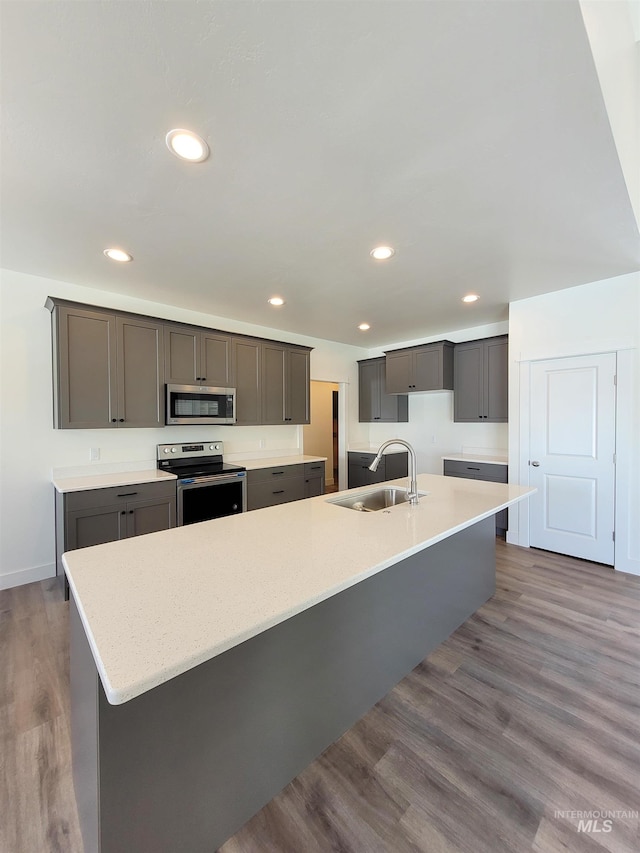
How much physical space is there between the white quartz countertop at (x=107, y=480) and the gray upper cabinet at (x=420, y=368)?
345cm

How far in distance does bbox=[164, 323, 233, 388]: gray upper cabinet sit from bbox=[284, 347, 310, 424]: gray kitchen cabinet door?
85cm

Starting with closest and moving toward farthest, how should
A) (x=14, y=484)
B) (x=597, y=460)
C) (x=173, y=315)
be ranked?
(x=14, y=484), (x=597, y=460), (x=173, y=315)

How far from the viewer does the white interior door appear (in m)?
3.22

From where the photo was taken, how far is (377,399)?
585 cm

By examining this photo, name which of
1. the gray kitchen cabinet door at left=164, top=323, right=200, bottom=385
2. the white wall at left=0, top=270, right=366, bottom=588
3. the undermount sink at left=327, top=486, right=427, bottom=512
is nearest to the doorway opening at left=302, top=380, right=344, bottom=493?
the gray kitchen cabinet door at left=164, top=323, right=200, bottom=385

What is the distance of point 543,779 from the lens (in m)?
1.38

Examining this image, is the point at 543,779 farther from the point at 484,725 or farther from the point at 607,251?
the point at 607,251

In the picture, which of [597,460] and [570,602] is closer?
[570,602]

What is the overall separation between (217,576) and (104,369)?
8.93 feet

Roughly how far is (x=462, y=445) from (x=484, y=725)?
387 cm

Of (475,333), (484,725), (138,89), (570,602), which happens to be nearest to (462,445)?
(475,333)

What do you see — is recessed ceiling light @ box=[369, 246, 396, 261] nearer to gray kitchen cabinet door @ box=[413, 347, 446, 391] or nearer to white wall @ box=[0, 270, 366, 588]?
gray kitchen cabinet door @ box=[413, 347, 446, 391]

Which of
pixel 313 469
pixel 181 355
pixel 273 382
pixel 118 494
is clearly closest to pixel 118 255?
pixel 181 355

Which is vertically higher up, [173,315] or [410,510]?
[173,315]
